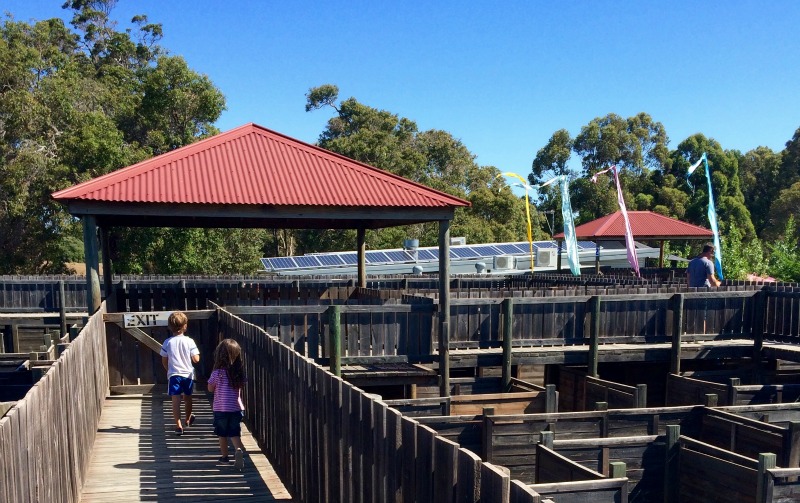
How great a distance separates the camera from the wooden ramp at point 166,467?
673cm

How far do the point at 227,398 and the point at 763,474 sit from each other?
5478 mm

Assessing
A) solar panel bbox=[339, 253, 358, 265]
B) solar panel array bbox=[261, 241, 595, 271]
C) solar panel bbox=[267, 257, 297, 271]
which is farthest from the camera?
solar panel bbox=[339, 253, 358, 265]

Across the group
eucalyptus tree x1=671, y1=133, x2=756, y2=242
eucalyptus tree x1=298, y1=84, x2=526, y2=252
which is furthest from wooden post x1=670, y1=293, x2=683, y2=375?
eucalyptus tree x1=671, y1=133, x2=756, y2=242

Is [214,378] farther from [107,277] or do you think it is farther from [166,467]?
[107,277]

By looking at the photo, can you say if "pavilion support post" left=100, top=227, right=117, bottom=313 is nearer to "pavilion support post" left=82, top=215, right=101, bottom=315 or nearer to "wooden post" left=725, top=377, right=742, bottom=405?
"pavilion support post" left=82, top=215, right=101, bottom=315

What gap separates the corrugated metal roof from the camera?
11.9m

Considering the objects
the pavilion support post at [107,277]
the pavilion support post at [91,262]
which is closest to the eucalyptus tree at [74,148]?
the pavilion support post at [107,277]

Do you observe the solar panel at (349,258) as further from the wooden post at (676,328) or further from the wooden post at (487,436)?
the wooden post at (487,436)

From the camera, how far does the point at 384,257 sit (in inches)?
1481

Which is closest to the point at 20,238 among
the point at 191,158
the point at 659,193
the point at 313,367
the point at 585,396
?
the point at 191,158

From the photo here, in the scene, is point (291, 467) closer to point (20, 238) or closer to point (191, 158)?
point (191, 158)

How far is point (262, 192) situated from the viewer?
40.7 ft

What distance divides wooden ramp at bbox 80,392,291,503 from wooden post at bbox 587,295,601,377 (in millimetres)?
6696

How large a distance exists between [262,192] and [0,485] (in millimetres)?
9295
